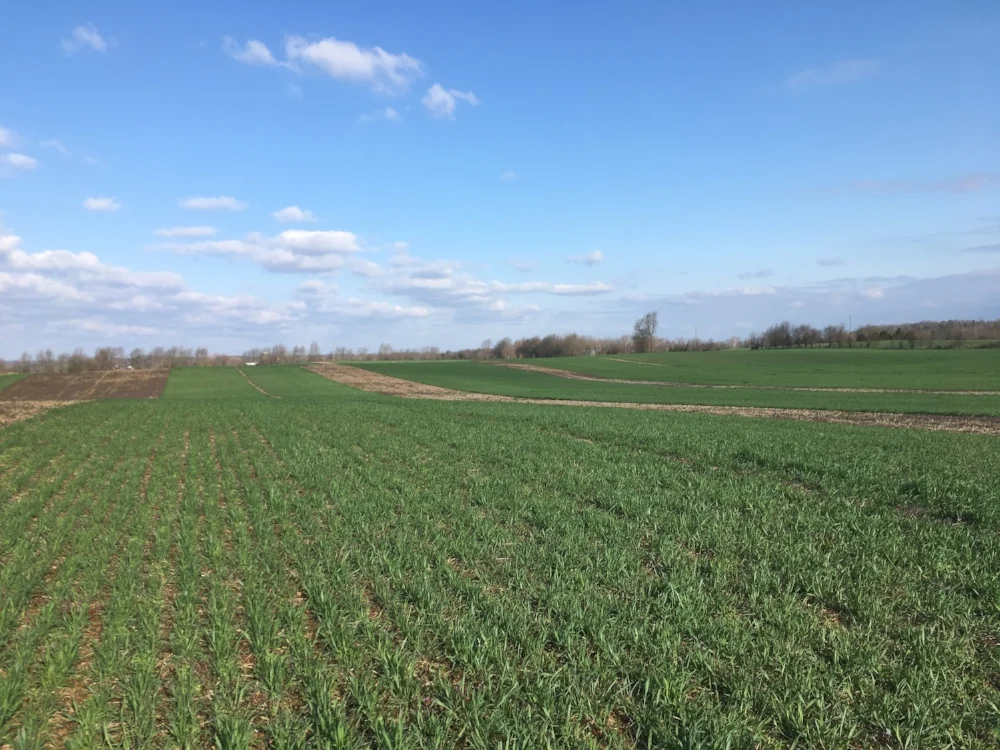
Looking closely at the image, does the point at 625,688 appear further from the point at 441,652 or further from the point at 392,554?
the point at 392,554

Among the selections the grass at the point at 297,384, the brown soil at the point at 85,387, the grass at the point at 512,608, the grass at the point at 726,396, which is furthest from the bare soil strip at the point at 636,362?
the grass at the point at 512,608

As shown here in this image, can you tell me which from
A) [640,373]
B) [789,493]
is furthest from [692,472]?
[640,373]

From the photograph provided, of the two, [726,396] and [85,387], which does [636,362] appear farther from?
[85,387]

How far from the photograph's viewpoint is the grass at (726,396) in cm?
3631

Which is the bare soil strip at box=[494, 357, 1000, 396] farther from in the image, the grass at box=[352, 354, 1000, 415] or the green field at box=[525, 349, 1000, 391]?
the grass at box=[352, 354, 1000, 415]

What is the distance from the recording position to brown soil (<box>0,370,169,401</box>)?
5897 centimetres

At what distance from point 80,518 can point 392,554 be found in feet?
24.8

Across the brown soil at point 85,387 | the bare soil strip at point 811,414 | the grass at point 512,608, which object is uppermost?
the brown soil at point 85,387

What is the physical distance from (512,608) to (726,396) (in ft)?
148

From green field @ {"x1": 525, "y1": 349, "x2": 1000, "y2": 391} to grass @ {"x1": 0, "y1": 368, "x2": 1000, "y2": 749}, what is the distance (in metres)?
49.6

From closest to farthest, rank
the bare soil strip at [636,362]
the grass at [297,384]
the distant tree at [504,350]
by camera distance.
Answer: the grass at [297,384], the bare soil strip at [636,362], the distant tree at [504,350]

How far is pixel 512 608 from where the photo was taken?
6582mm

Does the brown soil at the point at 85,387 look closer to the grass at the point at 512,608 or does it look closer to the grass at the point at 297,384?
the grass at the point at 297,384

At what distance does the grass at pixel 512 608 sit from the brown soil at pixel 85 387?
52190 millimetres
